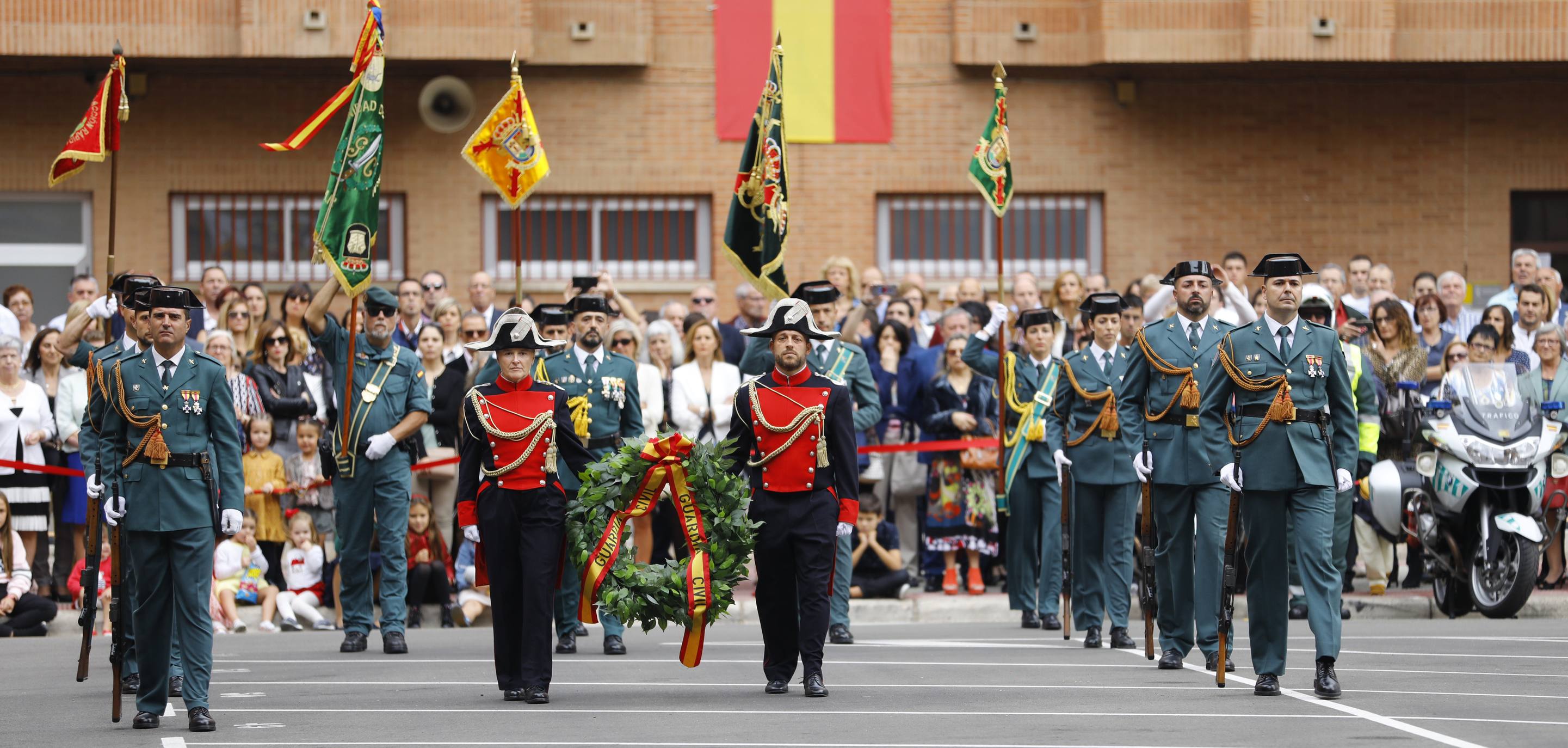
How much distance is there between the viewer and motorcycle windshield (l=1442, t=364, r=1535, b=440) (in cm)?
1639

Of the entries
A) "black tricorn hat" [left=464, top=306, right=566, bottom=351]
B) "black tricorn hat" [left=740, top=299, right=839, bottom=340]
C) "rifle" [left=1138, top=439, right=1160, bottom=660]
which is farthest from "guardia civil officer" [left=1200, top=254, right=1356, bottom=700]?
"black tricorn hat" [left=464, top=306, right=566, bottom=351]

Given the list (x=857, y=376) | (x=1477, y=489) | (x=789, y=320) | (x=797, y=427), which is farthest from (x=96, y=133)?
(x=1477, y=489)

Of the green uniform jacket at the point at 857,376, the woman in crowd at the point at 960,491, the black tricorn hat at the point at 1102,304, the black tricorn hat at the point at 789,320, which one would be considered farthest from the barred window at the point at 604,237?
the black tricorn hat at the point at 789,320

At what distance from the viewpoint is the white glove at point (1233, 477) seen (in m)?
11.5

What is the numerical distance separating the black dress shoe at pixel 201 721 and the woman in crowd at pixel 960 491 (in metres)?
8.17

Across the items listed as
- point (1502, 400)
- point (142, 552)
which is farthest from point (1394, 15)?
point (142, 552)

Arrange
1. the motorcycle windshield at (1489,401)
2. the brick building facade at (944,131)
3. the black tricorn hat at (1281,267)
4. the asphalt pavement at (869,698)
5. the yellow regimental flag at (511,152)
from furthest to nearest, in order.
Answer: the brick building facade at (944,131)
the yellow regimental flag at (511,152)
the motorcycle windshield at (1489,401)
the black tricorn hat at (1281,267)
the asphalt pavement at (869,698)

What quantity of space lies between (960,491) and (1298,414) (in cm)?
639

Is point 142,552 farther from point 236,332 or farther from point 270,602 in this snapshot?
point 236,332

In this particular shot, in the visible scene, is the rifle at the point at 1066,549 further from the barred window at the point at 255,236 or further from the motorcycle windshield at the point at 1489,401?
the barred window at the point at 255,236

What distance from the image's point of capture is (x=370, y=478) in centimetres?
1460

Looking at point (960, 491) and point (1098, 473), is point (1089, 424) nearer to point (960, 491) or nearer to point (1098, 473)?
point (1098, 473)

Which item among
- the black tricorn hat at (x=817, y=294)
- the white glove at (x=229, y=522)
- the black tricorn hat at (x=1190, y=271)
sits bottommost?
the white glove at (x=229, y=522)

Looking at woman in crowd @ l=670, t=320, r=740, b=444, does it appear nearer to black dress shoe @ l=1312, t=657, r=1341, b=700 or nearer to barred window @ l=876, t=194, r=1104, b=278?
black dress shoe @ l=1312, t=657, r=1341, b=700
